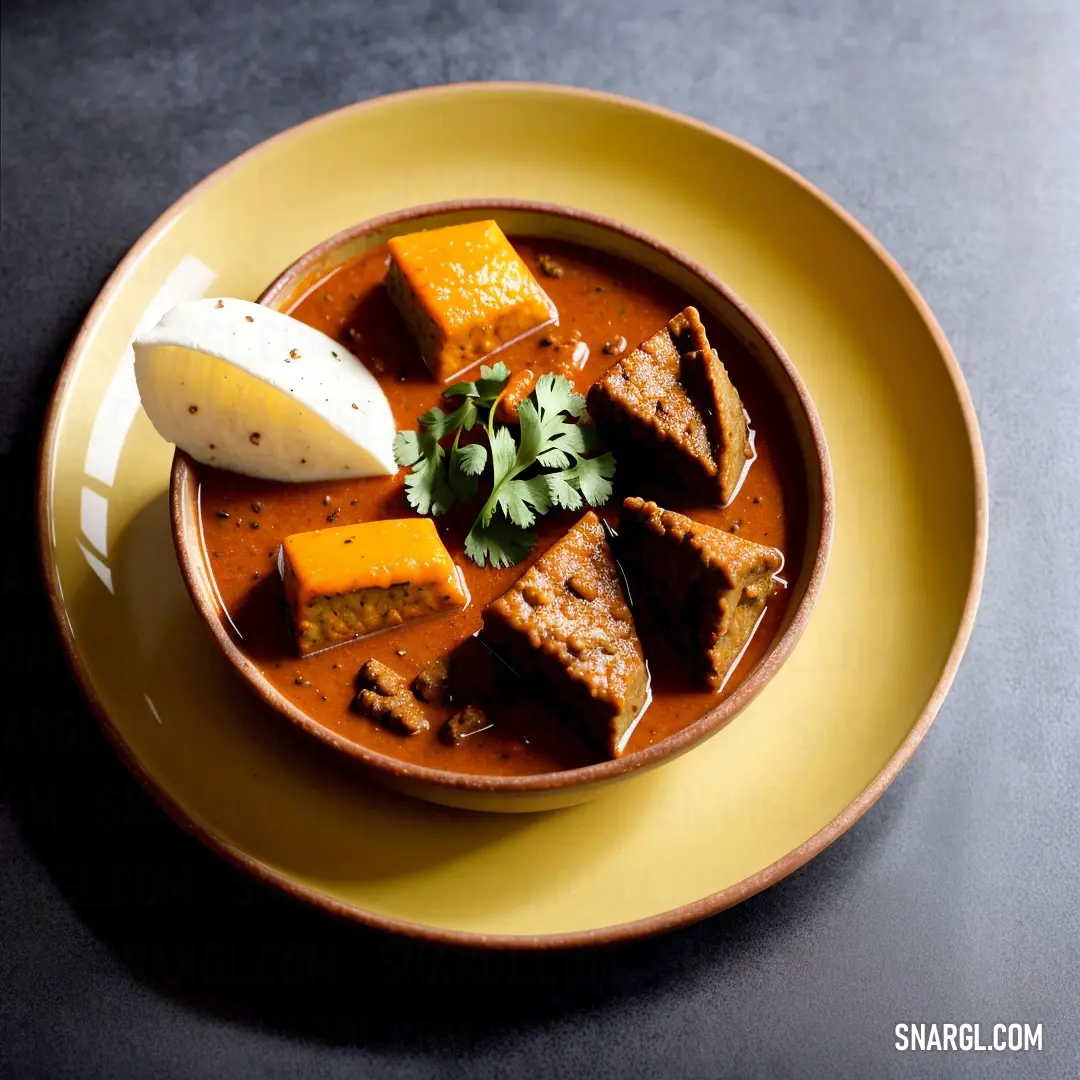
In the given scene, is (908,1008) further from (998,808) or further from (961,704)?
(961,704)

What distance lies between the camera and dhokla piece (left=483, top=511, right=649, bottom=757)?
2820mm

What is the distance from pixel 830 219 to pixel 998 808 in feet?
5.96

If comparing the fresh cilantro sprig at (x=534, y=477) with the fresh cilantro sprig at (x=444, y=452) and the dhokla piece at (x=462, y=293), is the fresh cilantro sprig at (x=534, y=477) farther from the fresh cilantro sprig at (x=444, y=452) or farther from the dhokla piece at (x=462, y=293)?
the dhokla piece at (x=462, y=293)

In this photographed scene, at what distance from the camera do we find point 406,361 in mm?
3400

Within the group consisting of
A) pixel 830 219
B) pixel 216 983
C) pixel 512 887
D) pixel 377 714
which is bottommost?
pixel 216 983

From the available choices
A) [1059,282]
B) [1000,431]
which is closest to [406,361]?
[1000,431]

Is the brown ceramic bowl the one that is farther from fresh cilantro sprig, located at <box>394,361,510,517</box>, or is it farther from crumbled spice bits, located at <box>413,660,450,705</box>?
fresh cilantro sprig, located at <box>394,361,510,517</box>

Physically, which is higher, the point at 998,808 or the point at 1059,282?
the point at 1059,282

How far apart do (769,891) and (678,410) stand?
51.4 inches

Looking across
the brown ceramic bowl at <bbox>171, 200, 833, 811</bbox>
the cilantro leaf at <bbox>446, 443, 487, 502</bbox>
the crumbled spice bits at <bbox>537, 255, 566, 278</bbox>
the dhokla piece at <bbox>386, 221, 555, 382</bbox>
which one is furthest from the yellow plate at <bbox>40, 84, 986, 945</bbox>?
the cilantro leaf at <bbox>446, 443, 487, 502</bbox>

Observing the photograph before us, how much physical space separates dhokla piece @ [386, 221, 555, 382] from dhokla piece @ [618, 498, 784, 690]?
64cm

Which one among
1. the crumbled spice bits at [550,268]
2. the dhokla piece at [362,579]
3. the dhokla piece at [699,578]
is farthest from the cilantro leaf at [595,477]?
the crumbled spice bits at [550,268]

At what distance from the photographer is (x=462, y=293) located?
327 cm

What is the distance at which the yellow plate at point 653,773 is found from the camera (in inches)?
118
